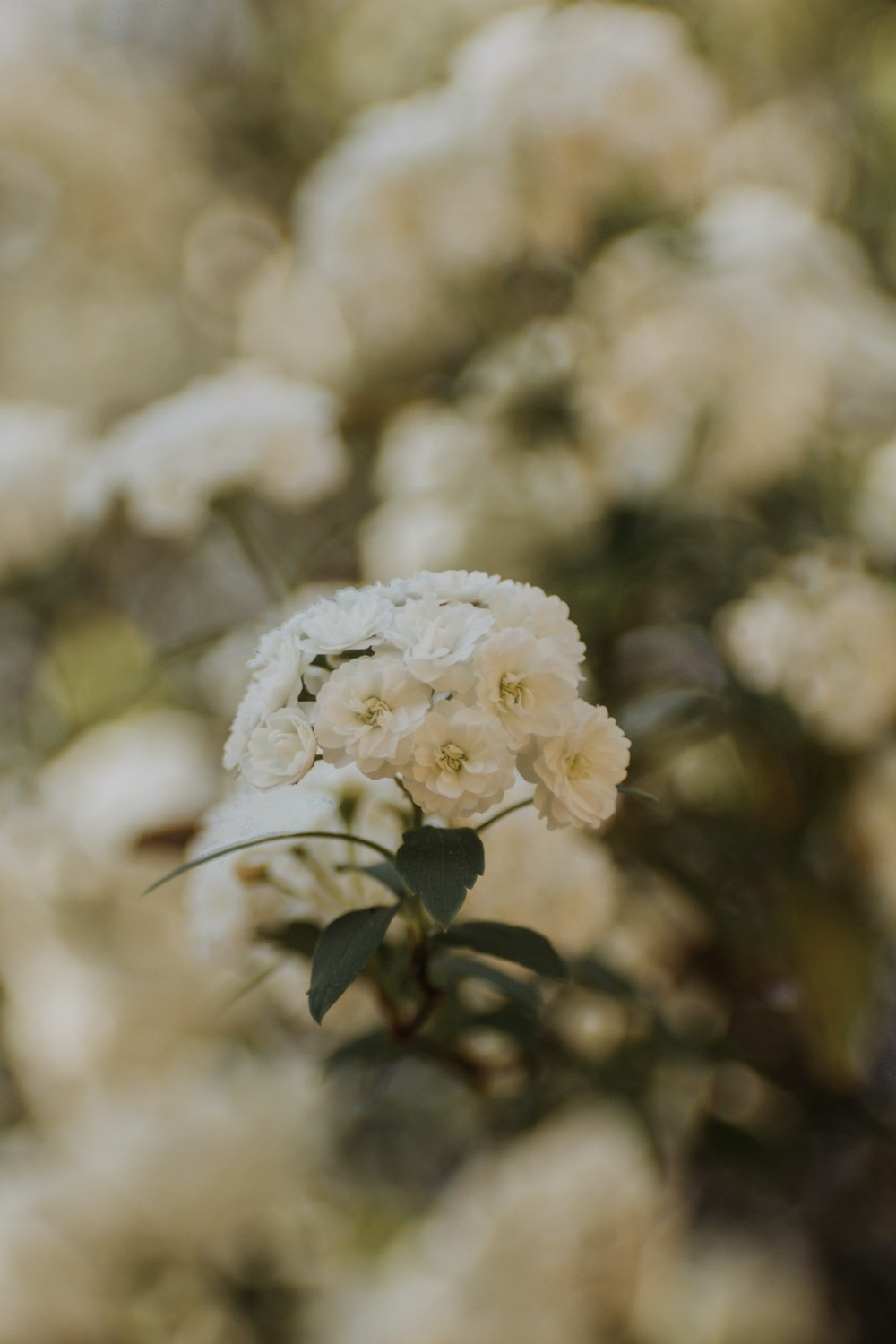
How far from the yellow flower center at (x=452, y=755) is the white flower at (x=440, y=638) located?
0.02 m

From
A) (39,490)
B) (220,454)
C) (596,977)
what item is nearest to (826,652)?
(596,977)

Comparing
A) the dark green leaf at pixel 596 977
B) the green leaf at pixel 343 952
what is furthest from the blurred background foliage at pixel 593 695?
the green leaf at pixel 343 952

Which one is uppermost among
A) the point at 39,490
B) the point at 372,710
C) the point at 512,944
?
the point at 39,490

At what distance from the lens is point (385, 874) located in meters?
0.38

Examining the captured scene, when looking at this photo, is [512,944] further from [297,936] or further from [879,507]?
[879,507]

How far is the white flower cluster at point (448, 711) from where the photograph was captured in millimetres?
293

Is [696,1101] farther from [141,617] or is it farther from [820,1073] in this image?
[141,617]

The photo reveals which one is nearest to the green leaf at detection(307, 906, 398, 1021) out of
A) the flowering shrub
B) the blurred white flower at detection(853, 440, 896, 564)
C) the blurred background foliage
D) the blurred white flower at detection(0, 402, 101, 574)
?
the flowering shrub

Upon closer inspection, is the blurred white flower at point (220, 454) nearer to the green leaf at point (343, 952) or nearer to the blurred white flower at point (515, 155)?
the blurred white flower at point (515, 155)

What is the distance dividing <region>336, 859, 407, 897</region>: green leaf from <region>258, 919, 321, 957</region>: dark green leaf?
1.9 inches

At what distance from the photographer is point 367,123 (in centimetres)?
92

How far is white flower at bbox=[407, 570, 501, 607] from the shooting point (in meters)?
0.33

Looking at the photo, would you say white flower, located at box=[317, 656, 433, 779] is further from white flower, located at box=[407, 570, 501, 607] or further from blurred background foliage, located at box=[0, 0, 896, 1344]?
blurred background foliage, located at box=[0, 0, 896, 1344]

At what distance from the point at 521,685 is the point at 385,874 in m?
0.11
